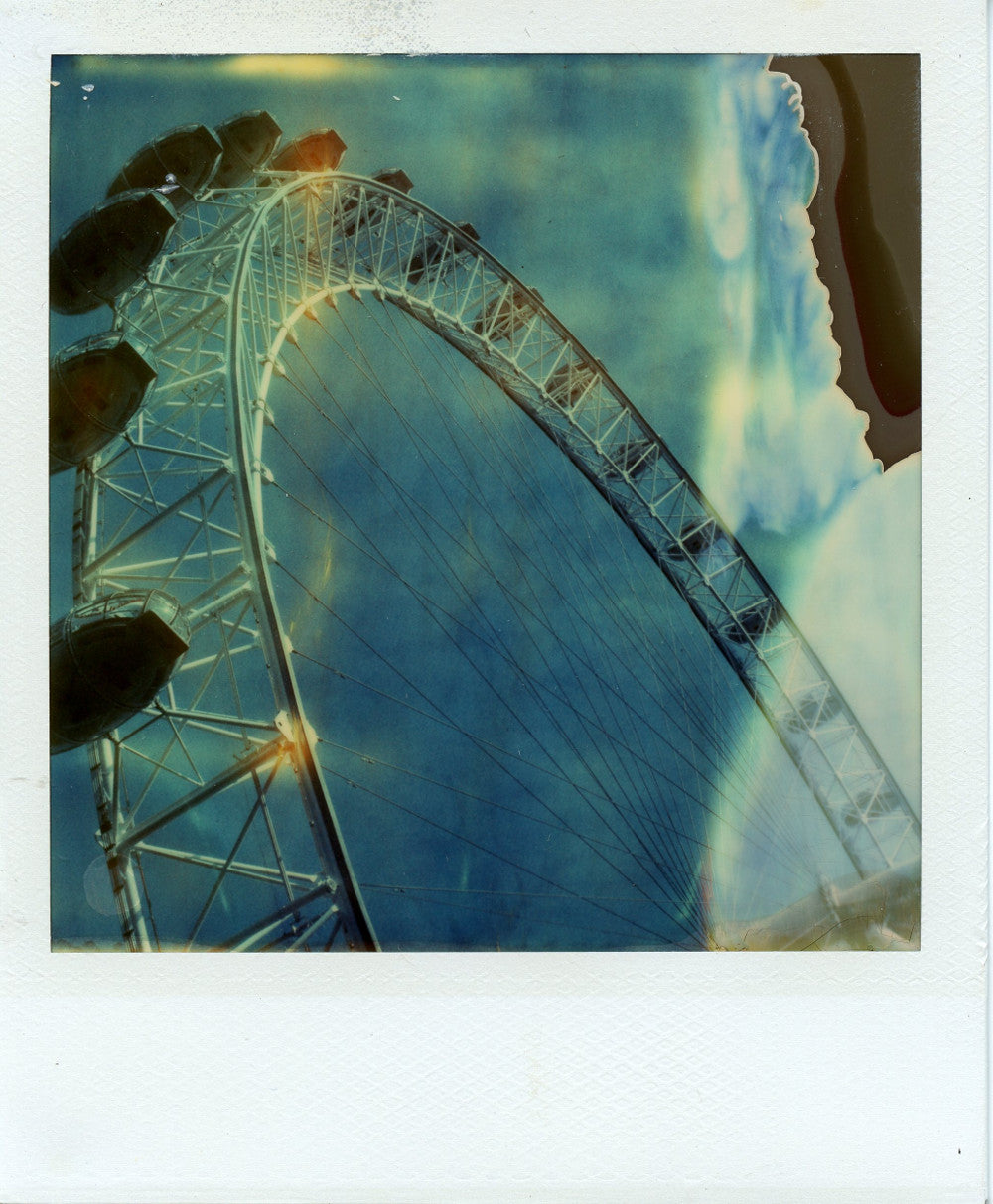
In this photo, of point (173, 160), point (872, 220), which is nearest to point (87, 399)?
point (173, 160)

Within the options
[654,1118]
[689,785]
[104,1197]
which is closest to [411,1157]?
[654,1118]

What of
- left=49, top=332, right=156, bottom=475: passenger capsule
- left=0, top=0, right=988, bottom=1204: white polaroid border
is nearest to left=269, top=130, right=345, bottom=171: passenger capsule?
left=0, top=0, right=988, bottom=1204: white polaroid border

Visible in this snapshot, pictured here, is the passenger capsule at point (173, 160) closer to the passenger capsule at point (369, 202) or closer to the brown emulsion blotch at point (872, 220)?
the passenger capsule at point (369, 202)

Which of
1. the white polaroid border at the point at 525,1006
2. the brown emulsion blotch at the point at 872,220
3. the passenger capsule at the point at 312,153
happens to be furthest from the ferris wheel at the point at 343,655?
the brown emulsion blotch at the point at 872,220

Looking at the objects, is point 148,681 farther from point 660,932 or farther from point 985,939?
point 985,939

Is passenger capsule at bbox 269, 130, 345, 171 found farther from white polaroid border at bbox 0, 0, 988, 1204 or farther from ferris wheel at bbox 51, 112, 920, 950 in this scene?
white polaroid border at bbox 0, 0, 988, 1204

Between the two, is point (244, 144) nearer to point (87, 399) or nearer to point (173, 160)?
point (173, 160)
